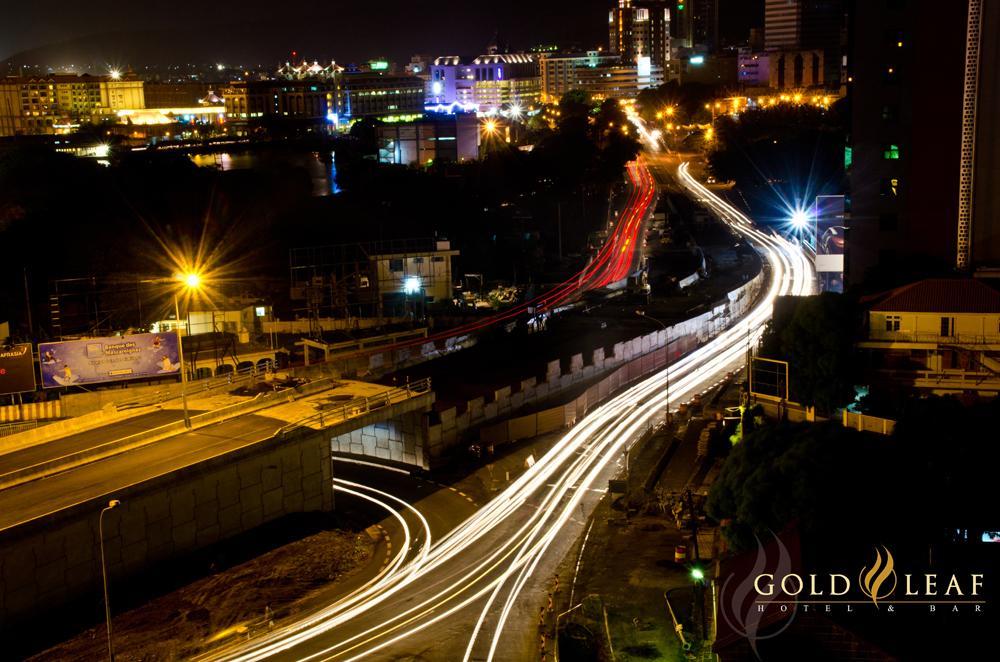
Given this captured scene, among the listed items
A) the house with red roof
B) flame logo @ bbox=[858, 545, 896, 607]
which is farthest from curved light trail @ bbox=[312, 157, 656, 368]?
flame logo @ bbox=[858, 545, 896, 607]

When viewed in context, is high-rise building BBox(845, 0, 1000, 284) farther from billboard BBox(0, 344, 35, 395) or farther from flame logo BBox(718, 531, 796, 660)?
billboard BBox(0, 344, 35, 395)

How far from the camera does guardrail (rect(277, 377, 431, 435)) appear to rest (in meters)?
16.7

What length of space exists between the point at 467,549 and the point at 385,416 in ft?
11.4

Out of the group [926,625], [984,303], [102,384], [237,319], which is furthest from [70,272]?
[926,625]

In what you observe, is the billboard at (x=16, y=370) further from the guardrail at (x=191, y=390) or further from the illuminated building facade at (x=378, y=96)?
the illuminated building facade at (x=378, y=96)

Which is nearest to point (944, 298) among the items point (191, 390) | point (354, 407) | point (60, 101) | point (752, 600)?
point (752, 600)

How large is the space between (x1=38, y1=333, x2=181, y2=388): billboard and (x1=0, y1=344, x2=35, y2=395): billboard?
1.08 feet

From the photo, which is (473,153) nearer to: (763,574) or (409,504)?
(409,504)

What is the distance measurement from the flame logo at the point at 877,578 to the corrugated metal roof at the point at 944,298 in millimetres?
8063

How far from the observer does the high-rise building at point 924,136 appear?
69.6ft

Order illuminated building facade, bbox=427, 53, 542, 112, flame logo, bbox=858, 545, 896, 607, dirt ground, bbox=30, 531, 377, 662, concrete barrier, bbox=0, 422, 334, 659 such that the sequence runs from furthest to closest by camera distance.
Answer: illuminated building facade, bbox=427, 53, 542, 112 < concrete barrier, bbox=0, 422, 334, 659 < dirt ground, bbox=30, 531, 377, 662 < flame logo, bbox=858, 545, 896, 607

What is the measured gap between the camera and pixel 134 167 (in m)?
57.5

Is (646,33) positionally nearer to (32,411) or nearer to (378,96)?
(378,96)

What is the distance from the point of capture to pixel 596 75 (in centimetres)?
12544
